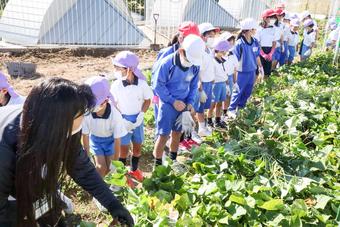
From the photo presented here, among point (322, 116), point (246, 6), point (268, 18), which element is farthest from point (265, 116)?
point (246, 6)

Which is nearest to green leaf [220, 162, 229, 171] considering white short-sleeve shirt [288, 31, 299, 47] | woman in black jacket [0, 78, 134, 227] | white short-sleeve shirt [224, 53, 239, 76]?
woman in black jacket [0, 78, 134, 227]

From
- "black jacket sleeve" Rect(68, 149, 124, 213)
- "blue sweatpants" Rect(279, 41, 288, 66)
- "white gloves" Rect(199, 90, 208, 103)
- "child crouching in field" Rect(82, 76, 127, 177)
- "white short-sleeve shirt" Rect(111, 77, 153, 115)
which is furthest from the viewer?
"blue sweatpants" Rect(279, 41, 288, 66)

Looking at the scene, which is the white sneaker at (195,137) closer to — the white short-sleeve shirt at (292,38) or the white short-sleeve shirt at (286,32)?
the white short-sleeve shirt at (286,32)

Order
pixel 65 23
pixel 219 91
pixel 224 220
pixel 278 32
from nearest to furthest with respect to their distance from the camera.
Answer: pixel 224 220, pixel 219 91, pixel 278 32, pixel 65 23

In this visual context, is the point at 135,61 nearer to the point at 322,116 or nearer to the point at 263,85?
the point at 322,116

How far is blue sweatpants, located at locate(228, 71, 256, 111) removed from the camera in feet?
20.1

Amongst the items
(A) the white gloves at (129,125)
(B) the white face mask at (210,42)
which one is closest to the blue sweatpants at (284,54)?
(B) the white face mask at (210,42)

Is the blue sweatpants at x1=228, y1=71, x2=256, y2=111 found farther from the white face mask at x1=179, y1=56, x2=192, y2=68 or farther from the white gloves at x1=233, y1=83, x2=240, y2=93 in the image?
the white face mask at x1=179, y1=56, x2=192, y2=68

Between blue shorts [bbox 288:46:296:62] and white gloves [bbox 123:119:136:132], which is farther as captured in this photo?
blue shorts [bbox 288:46:296:62]

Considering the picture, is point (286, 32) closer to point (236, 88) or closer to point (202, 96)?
point (236, 88)

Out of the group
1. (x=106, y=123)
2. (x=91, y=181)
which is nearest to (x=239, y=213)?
(x=91, y=181)

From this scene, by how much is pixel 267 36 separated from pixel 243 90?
1.81m

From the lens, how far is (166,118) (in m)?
4.02

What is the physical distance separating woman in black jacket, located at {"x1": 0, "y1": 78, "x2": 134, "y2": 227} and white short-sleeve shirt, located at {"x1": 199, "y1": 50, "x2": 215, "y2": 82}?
3.37 m
